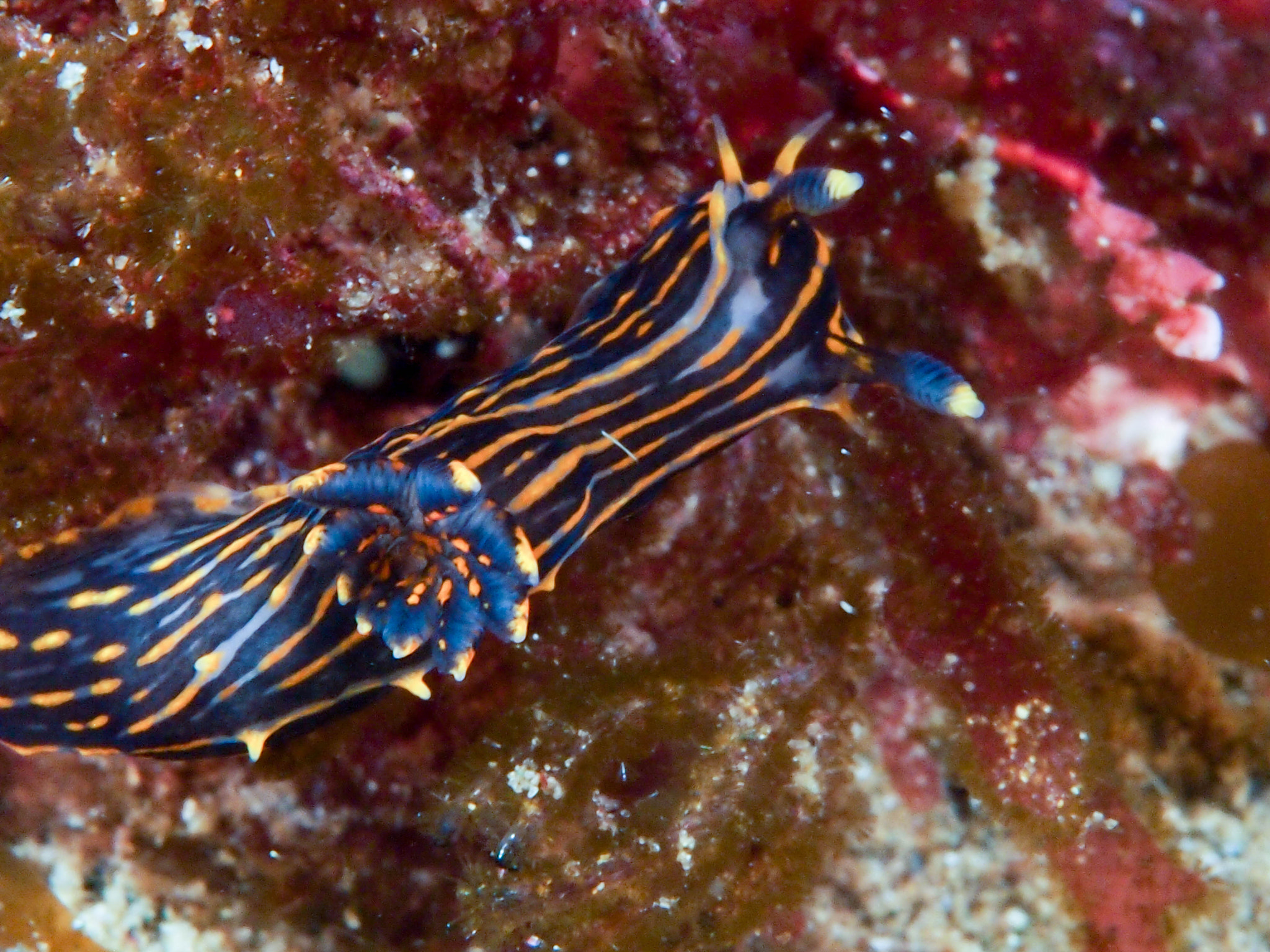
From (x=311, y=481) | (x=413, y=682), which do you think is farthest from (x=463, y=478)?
(x=413, y=682)

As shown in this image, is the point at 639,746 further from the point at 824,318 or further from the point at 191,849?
Answer: the point at 191,849

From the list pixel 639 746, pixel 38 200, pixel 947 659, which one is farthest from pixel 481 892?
pixel 38 200

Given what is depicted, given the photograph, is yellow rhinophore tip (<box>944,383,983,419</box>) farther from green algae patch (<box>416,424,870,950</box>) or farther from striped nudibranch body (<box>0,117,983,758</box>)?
green algae patch (<box>416,424,870,950</box>)

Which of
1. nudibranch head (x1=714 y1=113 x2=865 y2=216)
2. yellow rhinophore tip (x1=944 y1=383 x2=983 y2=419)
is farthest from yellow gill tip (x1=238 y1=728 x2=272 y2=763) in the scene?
yellow rhinophore tip (x1=944 y1=383 x2=983 y2=419)

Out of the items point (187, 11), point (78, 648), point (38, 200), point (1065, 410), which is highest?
point (187, 11)

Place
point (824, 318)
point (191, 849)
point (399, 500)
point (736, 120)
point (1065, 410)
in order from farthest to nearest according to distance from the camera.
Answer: point (191, 849)
point (1065, 410)
point (736, 120)
point (824, 318)
point (399, 500)

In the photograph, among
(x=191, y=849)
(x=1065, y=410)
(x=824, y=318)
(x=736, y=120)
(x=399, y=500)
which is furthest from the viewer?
(x=191, y=849)

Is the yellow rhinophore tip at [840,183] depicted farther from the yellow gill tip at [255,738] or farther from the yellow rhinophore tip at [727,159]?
the yellow gill tip at [255,738]

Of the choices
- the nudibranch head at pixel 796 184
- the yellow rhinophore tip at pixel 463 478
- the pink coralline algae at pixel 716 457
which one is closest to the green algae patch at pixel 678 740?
the pink coralline algae at pixel 716 457
